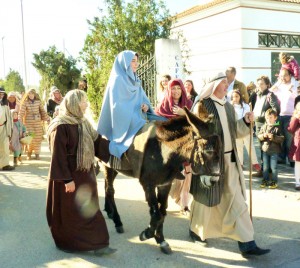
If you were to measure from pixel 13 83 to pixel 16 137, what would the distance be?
36.2 metres

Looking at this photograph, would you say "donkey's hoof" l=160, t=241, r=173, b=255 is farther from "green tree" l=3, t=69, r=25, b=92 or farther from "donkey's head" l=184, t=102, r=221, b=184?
"green tree" l=3, t=69, r=25, b=92

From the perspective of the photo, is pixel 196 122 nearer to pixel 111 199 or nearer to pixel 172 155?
pixel 172 155

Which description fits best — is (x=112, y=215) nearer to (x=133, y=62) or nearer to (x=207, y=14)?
(x=133, y=62)

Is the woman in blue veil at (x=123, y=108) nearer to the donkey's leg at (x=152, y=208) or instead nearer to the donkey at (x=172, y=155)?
the donkey at (x=172, y=155)

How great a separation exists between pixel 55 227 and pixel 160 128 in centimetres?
158

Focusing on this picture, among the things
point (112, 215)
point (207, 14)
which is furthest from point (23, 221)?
point (207, 14)

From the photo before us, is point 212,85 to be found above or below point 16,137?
above

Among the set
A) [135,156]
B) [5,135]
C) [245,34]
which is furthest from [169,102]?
[245,34]

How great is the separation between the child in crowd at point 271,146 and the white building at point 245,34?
13091 mm

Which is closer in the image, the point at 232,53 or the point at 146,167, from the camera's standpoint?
the point at 146,167

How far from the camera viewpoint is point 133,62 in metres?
4.73

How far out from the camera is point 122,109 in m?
4.55

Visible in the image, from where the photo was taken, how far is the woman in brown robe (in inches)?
157

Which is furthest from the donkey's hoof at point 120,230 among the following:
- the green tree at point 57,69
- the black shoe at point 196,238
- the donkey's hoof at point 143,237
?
the green tree at point 57,69
